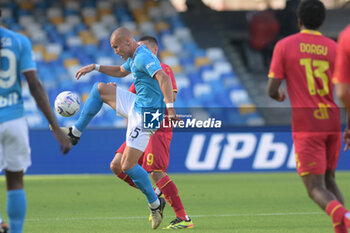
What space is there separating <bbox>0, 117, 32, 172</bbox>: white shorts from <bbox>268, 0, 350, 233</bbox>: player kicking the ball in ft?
6.26

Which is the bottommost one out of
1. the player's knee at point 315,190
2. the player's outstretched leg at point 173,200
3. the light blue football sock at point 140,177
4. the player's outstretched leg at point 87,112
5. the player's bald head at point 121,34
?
the player's outstretched leg at point 173,200

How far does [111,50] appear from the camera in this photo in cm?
1964

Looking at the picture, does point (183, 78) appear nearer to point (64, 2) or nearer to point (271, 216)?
point (64, 2)

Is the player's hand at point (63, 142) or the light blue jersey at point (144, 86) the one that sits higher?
the player's hand at point (63, 142)

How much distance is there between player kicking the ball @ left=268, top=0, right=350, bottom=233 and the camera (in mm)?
5328

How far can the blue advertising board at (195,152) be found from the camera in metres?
14.5

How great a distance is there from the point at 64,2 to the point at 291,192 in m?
11.8

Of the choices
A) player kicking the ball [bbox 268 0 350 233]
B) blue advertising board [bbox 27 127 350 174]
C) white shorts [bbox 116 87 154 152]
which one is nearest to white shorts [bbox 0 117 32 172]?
player kicking the ball [bbox 268 0 350 233]

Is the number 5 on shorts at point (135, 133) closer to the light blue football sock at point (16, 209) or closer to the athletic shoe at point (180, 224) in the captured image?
the athletic shoe at point (180, 224)

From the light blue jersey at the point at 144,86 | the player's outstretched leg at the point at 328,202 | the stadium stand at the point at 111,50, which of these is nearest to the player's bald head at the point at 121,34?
the light blue jersey at the point at 144,86

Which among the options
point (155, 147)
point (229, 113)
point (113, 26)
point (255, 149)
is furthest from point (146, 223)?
point (113, 26)

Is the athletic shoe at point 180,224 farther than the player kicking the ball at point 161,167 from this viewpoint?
No

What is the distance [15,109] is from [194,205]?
4922 millimetres

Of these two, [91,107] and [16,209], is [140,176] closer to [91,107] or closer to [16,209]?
[91,107]
